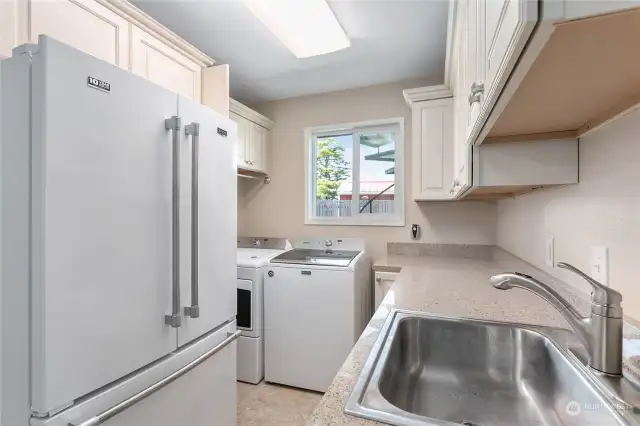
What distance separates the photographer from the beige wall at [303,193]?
107 inches

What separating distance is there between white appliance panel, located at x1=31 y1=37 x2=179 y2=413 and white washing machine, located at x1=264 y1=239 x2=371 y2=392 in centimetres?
116

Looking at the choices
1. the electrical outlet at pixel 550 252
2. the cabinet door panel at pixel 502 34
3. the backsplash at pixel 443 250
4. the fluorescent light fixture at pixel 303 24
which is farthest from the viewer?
the backsplash at pixel 443 250

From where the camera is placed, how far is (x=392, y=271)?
2244 mm

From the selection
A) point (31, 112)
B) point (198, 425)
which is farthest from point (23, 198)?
point (198, 425)

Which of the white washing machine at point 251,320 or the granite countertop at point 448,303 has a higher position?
the granite countertop at point 448,303

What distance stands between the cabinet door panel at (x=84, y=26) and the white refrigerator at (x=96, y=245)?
35cm

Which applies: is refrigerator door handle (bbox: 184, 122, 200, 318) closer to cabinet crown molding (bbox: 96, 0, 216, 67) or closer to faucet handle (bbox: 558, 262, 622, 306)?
cabinet crown molding (bbox: 96, 0, 216, 67)

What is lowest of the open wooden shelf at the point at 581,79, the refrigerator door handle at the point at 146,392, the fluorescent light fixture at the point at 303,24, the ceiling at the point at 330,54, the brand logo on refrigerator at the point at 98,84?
the refrigerator door handle at the point at 146,392

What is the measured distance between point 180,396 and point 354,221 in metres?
2.10

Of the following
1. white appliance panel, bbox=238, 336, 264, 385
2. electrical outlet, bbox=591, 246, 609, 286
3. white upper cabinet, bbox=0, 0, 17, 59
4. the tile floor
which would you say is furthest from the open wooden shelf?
white appliance panel, bbox=238, 336, 264, 385

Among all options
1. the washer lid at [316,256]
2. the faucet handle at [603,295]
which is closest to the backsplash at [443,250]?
the washer lid at [316,256]

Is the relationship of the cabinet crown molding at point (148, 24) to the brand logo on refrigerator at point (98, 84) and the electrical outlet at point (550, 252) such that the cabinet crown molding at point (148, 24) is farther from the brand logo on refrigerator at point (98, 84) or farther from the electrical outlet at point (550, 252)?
the electrical outlet at point (550, 252)

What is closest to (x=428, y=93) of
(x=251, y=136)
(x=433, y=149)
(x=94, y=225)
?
(x=433, y=149)

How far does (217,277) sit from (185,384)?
0.46 meters
